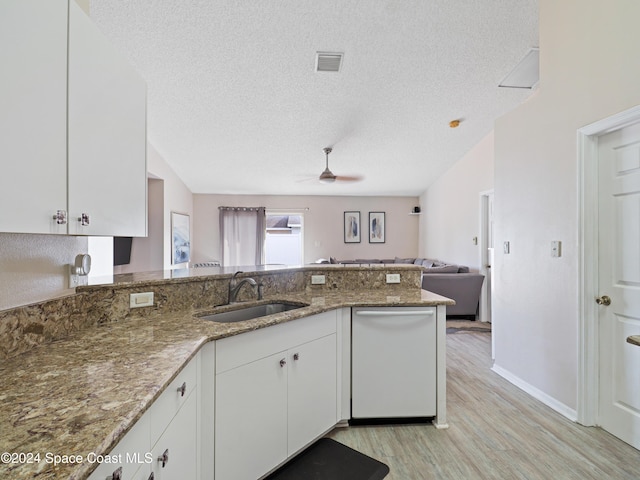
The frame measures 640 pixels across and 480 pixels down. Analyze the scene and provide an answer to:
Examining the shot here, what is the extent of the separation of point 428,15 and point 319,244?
5.72 meters

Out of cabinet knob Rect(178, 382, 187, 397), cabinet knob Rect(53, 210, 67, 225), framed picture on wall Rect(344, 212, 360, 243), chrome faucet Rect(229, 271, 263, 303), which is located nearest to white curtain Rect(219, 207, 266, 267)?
framed picture on wall Rect(344, 212, 360, 243)

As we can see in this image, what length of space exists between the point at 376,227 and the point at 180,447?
7.40 metres

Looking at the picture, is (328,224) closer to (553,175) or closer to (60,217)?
(553,175)

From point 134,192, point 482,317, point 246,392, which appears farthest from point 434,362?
point 482,317

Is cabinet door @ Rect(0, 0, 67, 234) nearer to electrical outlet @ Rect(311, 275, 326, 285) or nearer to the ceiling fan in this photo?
electrical outlet @ Rect(311, 275, 326, 285)

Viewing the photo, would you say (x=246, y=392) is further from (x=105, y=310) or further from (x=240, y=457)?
(x=105, y=310)

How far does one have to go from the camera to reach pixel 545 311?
2572 millimetres

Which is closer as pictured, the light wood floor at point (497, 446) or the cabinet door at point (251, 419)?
the cabinet door at point (251, 419)

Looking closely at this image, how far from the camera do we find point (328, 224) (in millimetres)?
8141

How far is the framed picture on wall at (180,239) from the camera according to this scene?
6.09m

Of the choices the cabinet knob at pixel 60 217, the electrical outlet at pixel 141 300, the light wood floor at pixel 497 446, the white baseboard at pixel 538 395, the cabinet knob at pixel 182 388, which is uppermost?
the cabinet knob at pixel 60 217

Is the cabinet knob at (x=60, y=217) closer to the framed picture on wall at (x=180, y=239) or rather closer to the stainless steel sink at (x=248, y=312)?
the stainless steel sink at (x=248, y=312)

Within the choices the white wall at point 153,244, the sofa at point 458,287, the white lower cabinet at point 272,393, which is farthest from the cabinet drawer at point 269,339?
the white wall at point 153,244

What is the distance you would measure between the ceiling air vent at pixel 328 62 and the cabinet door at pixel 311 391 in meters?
2.73
